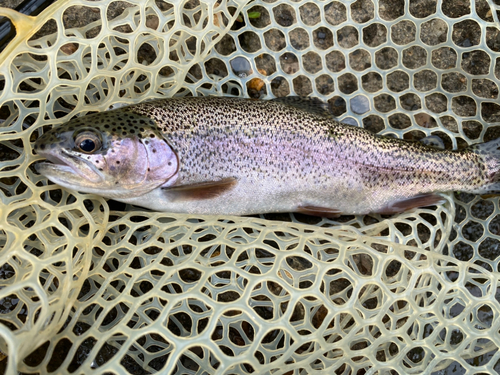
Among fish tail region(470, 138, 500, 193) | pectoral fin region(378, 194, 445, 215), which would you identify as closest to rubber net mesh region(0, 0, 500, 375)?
pectoral fin region(378, 194, 445, 215)

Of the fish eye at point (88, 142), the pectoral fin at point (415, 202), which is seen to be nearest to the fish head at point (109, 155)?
the fish eye at point (88, 142)

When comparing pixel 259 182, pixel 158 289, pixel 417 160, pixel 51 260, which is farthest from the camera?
pixel 417 160

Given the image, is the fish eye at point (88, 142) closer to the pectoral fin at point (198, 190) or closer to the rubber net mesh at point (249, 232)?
the rubber net mesh at point (249, 232)

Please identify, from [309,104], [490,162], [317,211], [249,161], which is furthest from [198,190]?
[490,162]

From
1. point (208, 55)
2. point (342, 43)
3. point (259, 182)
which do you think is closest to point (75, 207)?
point (259, 182)

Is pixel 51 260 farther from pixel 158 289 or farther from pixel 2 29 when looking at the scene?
pixel 2 29

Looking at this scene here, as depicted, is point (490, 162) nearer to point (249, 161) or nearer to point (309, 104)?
point (309, 104)
